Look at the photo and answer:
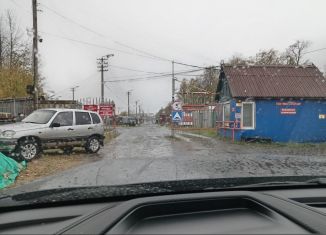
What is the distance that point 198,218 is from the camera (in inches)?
78.8

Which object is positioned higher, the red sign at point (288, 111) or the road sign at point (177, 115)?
the red sign at point (288, 111)

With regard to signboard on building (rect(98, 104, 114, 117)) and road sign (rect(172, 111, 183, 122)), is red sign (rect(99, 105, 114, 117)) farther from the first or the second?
road sign (rect(172, 111, 183, 122))

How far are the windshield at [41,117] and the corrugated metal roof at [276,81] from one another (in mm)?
12937

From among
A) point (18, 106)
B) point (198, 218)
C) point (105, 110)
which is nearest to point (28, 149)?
point (18, 106)

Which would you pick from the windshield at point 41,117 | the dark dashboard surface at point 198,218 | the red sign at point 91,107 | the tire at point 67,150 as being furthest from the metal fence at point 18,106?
the dark dashboard surface at point 198,218

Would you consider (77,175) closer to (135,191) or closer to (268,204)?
(135,191)

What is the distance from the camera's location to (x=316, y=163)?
4.35 m

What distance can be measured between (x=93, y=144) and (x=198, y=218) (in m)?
17.2

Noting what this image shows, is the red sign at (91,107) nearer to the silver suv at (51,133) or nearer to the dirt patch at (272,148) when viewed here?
the dirt patch at (272,148)

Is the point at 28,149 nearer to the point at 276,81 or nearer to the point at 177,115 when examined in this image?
the point at 177,115

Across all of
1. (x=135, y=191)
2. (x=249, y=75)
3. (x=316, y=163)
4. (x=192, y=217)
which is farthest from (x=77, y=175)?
(x=249, y=75)

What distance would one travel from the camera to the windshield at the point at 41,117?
17.1m

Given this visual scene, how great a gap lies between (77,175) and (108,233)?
195cm

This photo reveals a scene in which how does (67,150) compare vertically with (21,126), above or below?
below
